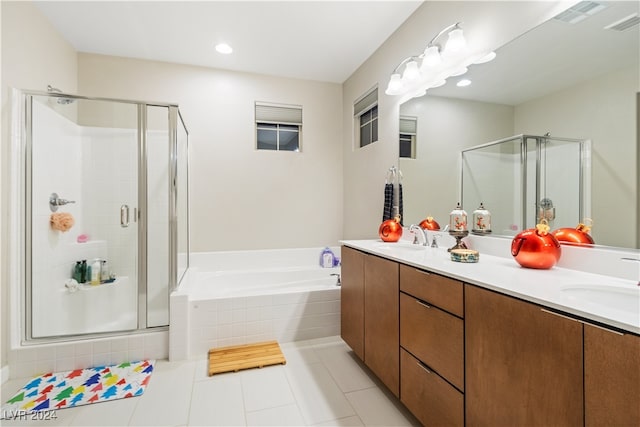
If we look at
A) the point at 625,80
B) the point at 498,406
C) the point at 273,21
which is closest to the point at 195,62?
the point at 273,21

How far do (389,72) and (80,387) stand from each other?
3.20m

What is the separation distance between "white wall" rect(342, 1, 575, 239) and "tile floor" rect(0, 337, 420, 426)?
1.33 metres

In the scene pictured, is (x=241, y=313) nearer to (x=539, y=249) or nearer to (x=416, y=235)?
(x=416, y=235)

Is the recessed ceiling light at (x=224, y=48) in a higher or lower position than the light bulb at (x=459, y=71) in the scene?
higher

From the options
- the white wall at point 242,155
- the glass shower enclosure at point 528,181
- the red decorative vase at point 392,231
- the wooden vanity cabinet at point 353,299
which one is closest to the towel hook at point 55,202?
the white wall at point 242,155

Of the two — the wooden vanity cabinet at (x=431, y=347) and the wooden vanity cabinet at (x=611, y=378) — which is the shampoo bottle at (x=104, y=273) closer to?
the wooden vanity cabinet at (x=431, y=347)

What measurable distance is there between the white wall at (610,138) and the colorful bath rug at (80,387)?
8.18 feet

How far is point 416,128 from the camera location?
2.30 m

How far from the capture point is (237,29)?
2498 mm

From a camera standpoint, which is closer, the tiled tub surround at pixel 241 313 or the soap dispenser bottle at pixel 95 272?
the tiled tub surround at pixel 241 313

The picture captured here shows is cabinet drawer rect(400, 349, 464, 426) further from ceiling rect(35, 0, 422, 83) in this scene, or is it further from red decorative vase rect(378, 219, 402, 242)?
ceiling rect(35, 0, 422, 83)

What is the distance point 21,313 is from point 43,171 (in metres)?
1.00

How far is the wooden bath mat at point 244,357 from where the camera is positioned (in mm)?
1992

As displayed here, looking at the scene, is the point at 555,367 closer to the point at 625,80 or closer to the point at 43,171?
the point at 625,80
